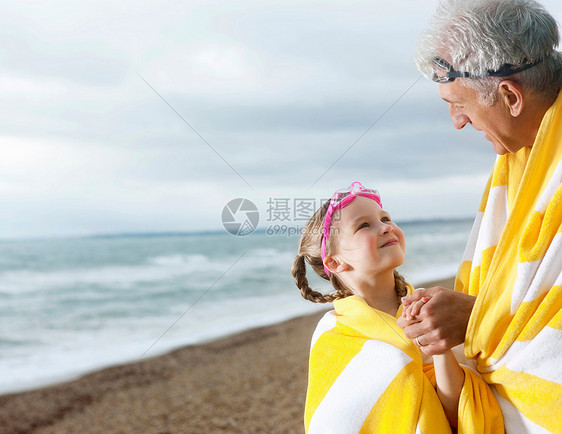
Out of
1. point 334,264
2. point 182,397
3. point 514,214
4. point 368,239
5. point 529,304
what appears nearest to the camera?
point 529,304

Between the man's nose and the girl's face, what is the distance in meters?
0.46

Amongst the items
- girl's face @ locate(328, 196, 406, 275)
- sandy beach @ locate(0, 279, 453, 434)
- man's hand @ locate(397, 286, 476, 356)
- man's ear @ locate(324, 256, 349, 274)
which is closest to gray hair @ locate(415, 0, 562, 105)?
man's hand @ locate(397, 286, 476, 356)

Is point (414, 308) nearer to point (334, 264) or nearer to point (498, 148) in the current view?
point (498, 148)

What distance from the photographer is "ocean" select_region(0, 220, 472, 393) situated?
26.7ft

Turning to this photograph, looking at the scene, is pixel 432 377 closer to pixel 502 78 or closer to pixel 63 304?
pixel 502 78

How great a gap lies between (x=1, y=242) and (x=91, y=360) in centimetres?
2192

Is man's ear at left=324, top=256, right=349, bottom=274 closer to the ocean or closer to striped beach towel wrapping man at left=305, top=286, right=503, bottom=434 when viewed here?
striped beach towel wrapping man at left=305, top=286, right=503, bottom=434

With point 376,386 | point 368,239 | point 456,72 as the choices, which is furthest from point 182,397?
point 456,72

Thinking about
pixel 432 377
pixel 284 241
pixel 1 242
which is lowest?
pixel 1 242

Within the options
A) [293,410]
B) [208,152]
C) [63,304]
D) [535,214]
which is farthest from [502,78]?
[208,152]

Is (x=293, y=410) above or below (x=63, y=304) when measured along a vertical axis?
above

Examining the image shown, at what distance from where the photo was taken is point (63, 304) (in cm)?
1300

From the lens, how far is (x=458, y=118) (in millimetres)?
1440

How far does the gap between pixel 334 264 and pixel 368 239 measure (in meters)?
0.18
